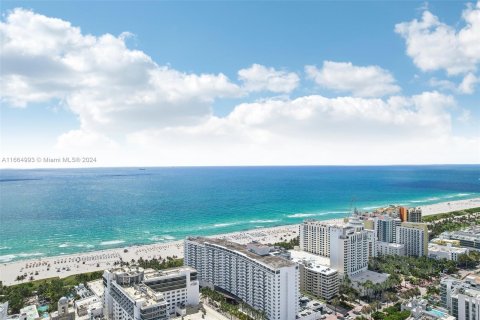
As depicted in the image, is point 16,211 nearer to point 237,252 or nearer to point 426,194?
point 237,252

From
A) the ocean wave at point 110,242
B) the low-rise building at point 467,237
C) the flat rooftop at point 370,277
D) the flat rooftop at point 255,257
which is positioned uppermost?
the flat rooftop at point 255,257

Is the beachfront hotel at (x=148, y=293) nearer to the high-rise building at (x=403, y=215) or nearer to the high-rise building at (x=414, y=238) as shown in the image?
the high-rise building at (x=414, y=238)

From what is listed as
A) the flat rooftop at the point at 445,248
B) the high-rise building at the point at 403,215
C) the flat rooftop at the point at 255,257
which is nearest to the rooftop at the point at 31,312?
the flat rooftop at the point at 255,257

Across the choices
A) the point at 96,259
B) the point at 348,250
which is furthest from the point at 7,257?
the point at 348,250

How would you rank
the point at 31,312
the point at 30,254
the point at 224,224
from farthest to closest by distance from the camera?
the point at 224,224, the point at 30,254, the point at 31,312

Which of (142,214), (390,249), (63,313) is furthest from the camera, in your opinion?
(142,214)

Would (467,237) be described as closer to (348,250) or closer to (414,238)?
(414,238)
